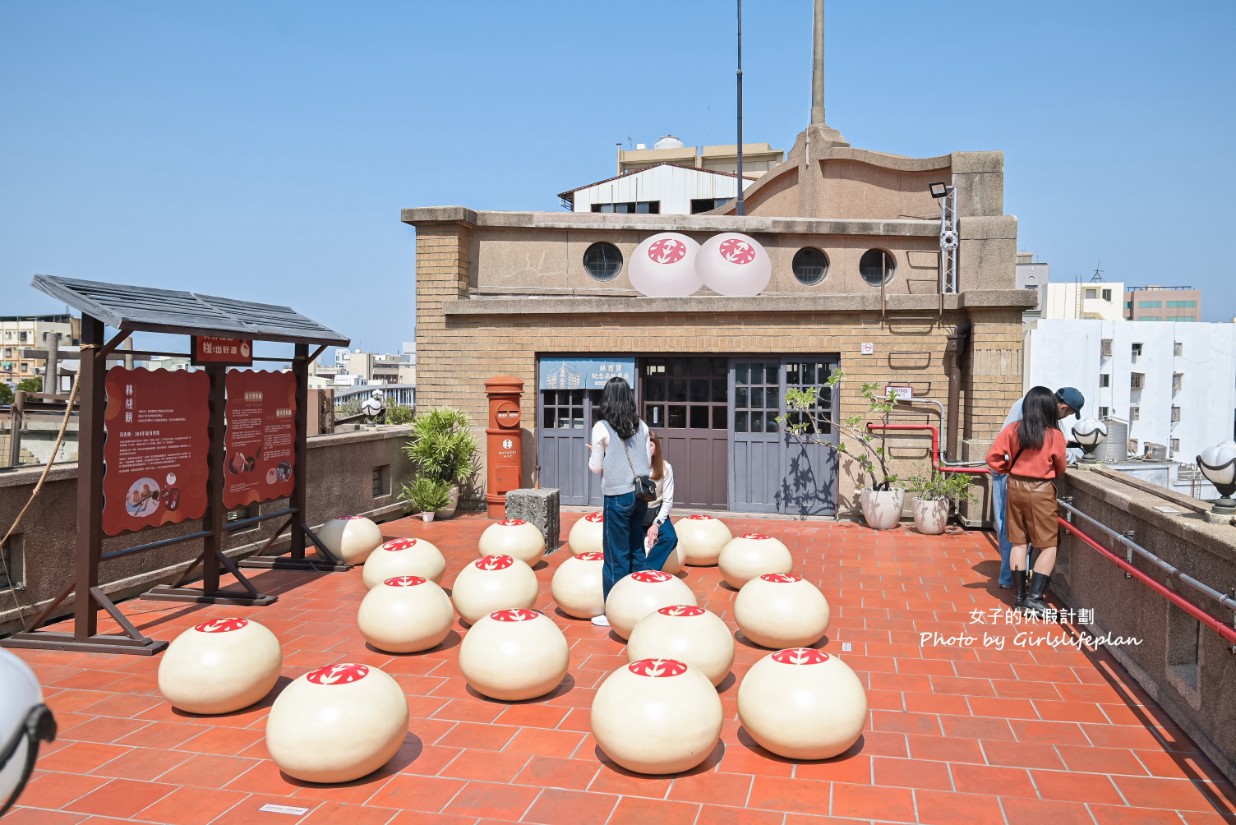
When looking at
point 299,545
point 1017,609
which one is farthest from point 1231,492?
point 299,545

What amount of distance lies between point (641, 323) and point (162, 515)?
7.52 meters

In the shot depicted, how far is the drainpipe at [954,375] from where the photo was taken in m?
12.3

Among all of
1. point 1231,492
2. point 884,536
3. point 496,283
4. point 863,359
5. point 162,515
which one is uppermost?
point 496,283

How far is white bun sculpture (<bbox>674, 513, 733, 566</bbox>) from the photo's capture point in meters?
9.63

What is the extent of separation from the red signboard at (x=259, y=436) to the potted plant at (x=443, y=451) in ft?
11.6

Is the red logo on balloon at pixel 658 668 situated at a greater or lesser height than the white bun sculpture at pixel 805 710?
greater

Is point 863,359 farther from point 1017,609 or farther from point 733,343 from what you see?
point 1017,609

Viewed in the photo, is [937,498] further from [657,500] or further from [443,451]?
[443,451]

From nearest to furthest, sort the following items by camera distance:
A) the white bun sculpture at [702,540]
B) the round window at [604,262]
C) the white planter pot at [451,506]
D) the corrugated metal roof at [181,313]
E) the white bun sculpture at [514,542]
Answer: the corrugated metal roof at [181,313] → the white bun sculpture at [514,542] → the white bun sculpture at [702,540] → the white planter pot at [451,506] → the round window at [604,262]

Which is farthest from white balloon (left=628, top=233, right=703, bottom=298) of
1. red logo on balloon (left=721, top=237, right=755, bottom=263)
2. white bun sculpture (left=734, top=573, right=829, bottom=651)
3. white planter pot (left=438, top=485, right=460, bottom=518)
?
white bun sculpture (left=734, top=573, right=829, bottom=651)

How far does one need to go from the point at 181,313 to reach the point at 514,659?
4.28 metres

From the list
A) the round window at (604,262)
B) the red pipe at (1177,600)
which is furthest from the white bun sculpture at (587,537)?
the round window at (604,262)

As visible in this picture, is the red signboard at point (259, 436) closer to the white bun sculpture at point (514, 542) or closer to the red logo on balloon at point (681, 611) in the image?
the white bun sculpture at point (514, 542)

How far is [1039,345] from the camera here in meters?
51.7
